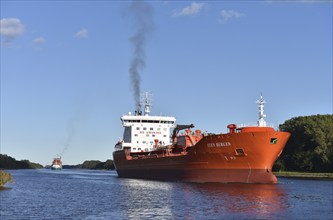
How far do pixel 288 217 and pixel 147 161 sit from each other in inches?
1538

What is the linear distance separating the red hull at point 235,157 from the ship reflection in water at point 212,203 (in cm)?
383

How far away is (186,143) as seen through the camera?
5962 cm

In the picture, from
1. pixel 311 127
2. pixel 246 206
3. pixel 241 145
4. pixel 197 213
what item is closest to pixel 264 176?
pixel 241 145

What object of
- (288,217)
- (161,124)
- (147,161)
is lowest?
(288,217)

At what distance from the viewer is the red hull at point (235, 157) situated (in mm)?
49531

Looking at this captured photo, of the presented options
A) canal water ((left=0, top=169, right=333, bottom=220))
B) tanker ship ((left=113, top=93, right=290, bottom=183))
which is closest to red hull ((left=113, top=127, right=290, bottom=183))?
tanker ship ((left=113, top=93, right=290, bottom=183))

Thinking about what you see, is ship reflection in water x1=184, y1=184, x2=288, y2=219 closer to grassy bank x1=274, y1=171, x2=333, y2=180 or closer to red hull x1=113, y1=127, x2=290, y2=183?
red hull x1=113, y1=127, x2=290, y2=183

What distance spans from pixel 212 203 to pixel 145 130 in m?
44.9

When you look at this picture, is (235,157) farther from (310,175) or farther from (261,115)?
(310,175)

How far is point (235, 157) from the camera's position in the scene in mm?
50500

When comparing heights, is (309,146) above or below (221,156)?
above

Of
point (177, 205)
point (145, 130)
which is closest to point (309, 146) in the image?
point (145, 130)

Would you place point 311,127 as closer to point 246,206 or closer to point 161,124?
point 161,124

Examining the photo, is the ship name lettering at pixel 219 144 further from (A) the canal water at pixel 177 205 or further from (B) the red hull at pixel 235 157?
(A) the canal water at pixel 177 205
